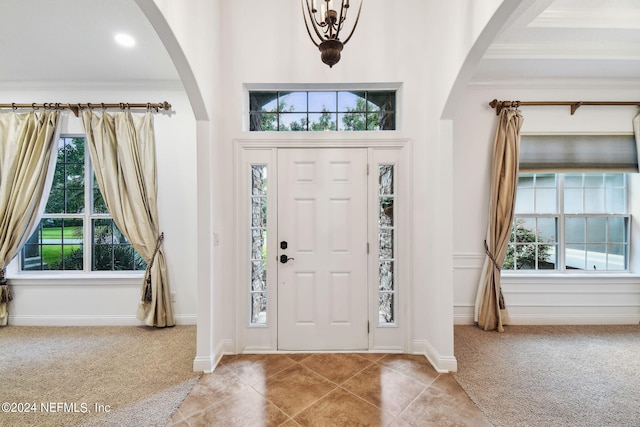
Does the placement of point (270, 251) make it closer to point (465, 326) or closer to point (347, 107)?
point (347, 107)

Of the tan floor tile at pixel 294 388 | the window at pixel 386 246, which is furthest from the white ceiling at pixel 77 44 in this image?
the tan floor tile at pixel 294 388

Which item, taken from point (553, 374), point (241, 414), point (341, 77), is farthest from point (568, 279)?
point (241, 414)

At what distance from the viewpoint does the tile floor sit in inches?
69.2

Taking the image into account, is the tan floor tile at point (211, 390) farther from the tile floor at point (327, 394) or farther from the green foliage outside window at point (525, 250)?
the green foliage outside window at point (525, 250)

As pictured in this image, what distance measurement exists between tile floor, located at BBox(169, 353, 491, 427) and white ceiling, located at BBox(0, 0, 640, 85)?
323cm

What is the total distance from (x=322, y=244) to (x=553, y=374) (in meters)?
2.31

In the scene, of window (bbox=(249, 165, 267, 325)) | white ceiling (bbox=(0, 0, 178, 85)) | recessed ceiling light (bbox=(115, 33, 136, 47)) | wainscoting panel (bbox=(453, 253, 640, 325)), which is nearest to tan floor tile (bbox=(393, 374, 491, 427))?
wainscoting panel (bbox=(453, 253, 640, 325))

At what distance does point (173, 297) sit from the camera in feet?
10.6

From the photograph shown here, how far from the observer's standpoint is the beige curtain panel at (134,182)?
3100mm

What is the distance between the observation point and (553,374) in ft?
7.30

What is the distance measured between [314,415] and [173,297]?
7.68 ft

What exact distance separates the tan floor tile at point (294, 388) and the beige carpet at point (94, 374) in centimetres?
66

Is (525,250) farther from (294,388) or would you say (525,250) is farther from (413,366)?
(294,388)

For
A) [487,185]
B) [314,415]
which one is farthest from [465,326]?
[314,415]
